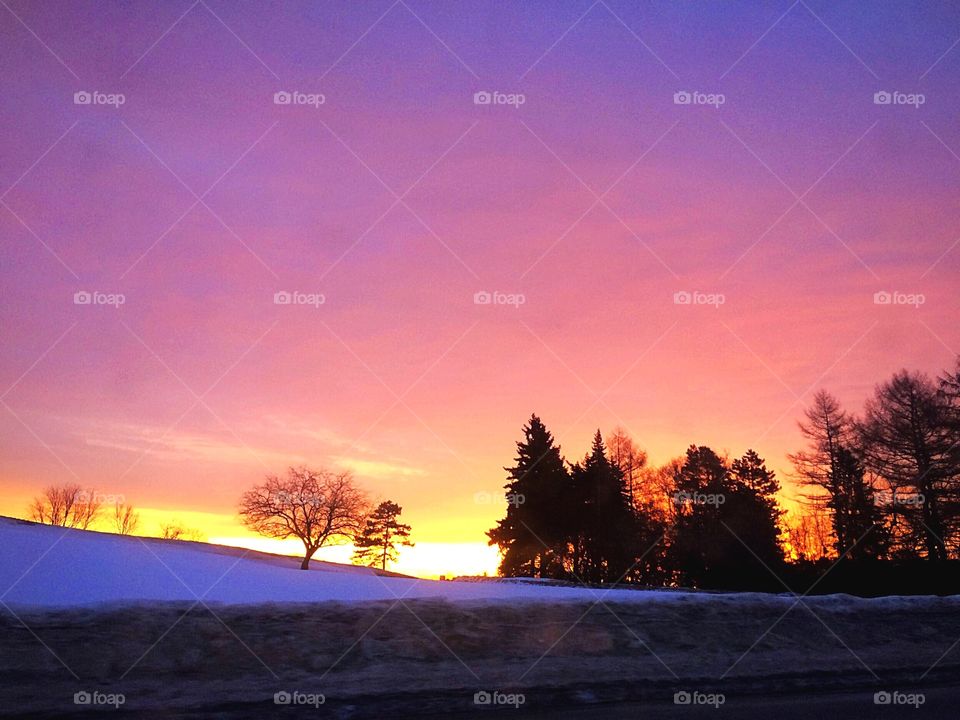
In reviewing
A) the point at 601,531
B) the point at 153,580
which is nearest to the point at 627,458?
the point at 601,531

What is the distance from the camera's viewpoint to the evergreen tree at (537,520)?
5797 centimetres

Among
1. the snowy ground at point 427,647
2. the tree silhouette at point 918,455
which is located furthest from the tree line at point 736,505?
the snowy ground at point 427,647

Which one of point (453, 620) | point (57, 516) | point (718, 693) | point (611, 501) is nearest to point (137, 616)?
point (453, 620)

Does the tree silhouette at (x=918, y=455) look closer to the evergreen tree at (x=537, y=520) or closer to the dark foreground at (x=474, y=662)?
the evergreen tree at (x=537, y=520)

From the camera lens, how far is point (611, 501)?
196ft

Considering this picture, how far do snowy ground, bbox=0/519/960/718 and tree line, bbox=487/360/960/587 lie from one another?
79.6 feet

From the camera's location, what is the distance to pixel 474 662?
40.9 feet

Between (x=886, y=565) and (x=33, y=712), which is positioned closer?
(x=33, y=712)

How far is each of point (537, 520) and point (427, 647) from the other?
4605 centimetres

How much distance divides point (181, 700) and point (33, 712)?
1663 millimetres

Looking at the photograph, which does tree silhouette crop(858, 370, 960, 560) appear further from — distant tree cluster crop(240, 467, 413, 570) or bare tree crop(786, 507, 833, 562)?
distant tree cluster crop(240, 467, 413, 570)

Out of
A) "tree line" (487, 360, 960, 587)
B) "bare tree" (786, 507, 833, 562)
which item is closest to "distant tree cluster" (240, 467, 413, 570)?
"tree line" (487, 360, 960, 587)

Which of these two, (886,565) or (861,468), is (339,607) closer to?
(886,565)

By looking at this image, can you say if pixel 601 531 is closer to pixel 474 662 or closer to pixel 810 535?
pixel 810 535
